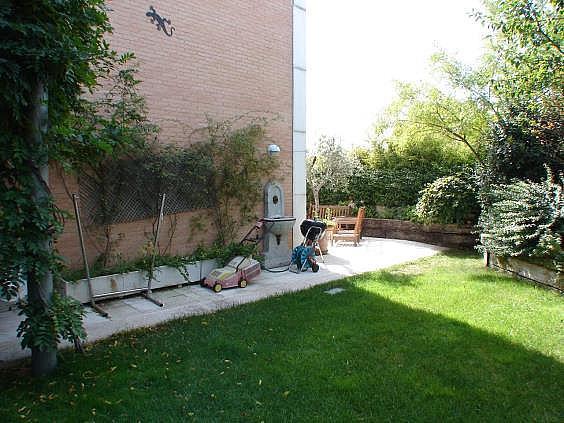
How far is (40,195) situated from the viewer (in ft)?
10.0

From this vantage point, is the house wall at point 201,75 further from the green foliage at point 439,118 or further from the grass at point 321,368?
the green foliage at point 439,118

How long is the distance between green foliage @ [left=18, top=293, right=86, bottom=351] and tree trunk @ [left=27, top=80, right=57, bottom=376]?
0.06m

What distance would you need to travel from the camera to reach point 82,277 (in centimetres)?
530

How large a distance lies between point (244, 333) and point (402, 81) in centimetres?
910

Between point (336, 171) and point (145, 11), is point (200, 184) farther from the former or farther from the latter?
point (336, 171)

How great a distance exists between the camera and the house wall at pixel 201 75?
5887mm

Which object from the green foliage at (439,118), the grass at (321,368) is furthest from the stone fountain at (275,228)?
the green foliage at (439,118)

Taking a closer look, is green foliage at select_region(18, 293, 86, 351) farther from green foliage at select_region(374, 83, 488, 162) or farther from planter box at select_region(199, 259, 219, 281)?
green foliage at select_region(374, 83, 488, 162)

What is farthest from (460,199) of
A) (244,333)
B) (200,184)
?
(244,333)

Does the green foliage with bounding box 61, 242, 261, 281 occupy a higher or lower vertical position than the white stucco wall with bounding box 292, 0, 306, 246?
lower

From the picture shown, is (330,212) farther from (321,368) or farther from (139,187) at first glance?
(321,368)

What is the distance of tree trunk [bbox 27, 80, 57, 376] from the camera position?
119 inches

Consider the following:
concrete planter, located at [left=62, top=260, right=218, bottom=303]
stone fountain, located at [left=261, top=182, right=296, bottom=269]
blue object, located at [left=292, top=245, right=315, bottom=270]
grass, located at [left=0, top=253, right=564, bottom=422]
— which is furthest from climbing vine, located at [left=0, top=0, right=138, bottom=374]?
blue object, located at [left=292, top=245, right=315, bottom=270]

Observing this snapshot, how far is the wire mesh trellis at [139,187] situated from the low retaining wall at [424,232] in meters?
6.66
